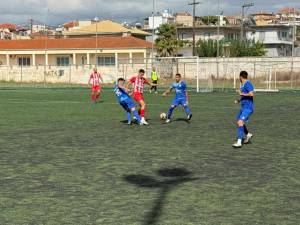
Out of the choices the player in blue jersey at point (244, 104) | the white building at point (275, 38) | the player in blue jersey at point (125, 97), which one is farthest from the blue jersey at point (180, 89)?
the white building at point (275, 38)

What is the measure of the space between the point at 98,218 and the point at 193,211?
4.06 feet

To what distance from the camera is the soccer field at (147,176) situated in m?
7.09

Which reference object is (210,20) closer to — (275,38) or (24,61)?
(275,38)

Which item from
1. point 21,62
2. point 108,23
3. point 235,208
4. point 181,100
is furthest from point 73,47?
point 235,208

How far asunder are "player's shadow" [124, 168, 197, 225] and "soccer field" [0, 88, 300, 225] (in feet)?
0.05

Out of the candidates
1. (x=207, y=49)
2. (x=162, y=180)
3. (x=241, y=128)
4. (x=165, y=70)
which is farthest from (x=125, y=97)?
(x=207, y=49)

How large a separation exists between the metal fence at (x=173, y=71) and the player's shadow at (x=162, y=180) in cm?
4527

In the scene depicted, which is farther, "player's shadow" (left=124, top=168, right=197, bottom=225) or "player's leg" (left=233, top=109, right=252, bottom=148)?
"player's leg" (left=233, top=109, right=252, bottom=148)

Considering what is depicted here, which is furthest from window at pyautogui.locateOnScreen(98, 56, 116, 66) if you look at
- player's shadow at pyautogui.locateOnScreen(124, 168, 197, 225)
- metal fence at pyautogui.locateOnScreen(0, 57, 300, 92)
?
player's shadow at pyautogui.locateOnScreen(124, 168, 197, 225)

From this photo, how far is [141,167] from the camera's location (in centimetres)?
1048

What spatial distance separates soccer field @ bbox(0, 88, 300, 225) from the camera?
7.09 metres

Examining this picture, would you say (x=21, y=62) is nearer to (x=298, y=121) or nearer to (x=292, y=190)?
(x=298, y=121)

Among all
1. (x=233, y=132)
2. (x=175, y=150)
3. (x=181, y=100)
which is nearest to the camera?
(x=175, y=150)

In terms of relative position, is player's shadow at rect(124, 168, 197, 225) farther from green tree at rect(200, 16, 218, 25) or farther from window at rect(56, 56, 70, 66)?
green tree at rect(200, 16, 218, 25)
